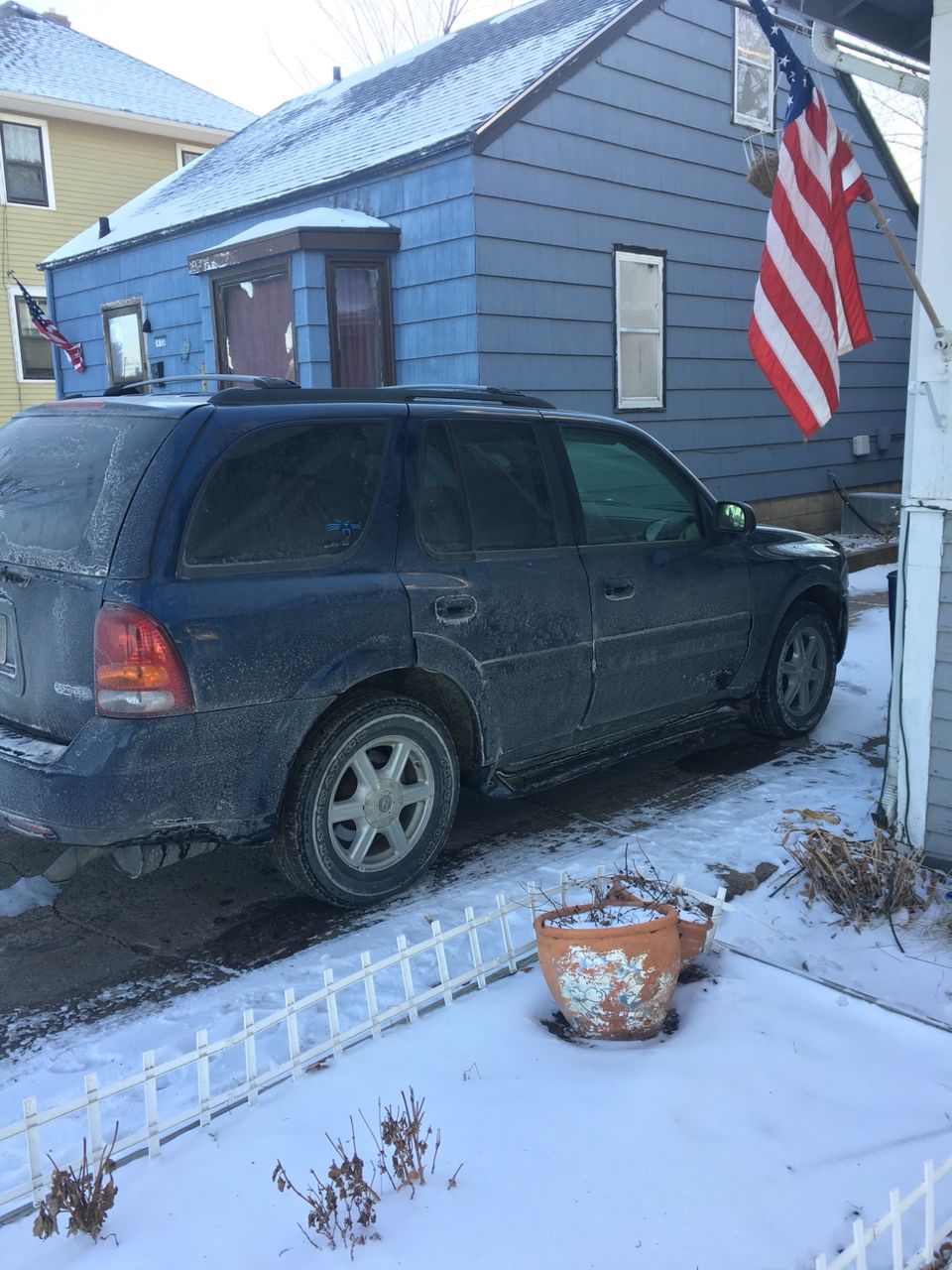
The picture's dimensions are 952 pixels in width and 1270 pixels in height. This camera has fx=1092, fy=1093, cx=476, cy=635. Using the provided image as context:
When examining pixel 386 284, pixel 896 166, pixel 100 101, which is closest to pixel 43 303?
pixel 100 101

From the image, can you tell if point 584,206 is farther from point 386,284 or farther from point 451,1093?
point 451,1093

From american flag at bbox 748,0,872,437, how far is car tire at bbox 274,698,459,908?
1861 mm

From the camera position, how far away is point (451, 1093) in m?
2.76

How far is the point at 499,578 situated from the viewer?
4305 mm

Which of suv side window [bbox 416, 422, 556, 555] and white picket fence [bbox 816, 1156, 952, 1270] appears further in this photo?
suv side window [bbox 416, 422, 556, 555]

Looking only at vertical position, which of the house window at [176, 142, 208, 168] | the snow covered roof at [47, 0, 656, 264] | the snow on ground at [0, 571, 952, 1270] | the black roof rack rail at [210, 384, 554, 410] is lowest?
the snow on ground at [0, 571, 952, 1270]

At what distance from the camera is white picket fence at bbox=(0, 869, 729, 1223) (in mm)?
2537

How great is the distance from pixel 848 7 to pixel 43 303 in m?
18.3

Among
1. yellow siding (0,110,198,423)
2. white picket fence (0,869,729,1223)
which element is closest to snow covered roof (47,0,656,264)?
yellow siding (0,110,198,423)

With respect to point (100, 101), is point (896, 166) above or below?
below

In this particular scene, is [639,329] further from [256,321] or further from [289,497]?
Result: [289,497]

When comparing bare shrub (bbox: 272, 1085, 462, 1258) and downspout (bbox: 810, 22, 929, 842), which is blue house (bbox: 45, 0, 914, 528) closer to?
downspout (bbox: 810, 22, 929, 842)

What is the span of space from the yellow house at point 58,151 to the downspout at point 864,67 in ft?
56.4

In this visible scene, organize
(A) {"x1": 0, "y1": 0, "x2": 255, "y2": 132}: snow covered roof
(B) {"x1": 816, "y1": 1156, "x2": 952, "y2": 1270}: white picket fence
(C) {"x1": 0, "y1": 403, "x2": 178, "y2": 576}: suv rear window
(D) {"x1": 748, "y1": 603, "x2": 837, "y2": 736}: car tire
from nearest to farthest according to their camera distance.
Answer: (B) {"x1": 816, "y1": 1156, "x2": 952, "y2": 1270}: white picket fence < (C) {"x1": 0, "y1": 403, "x2": 178, "y2": 576}: suv rear window < (D) {"x1": 748, "y1": 603, "x2": 837, "y2": 736}: car tire < (A) {"x1": 0, "y1": 0, "x2": 255, "y2": 132}: snow covered roof
